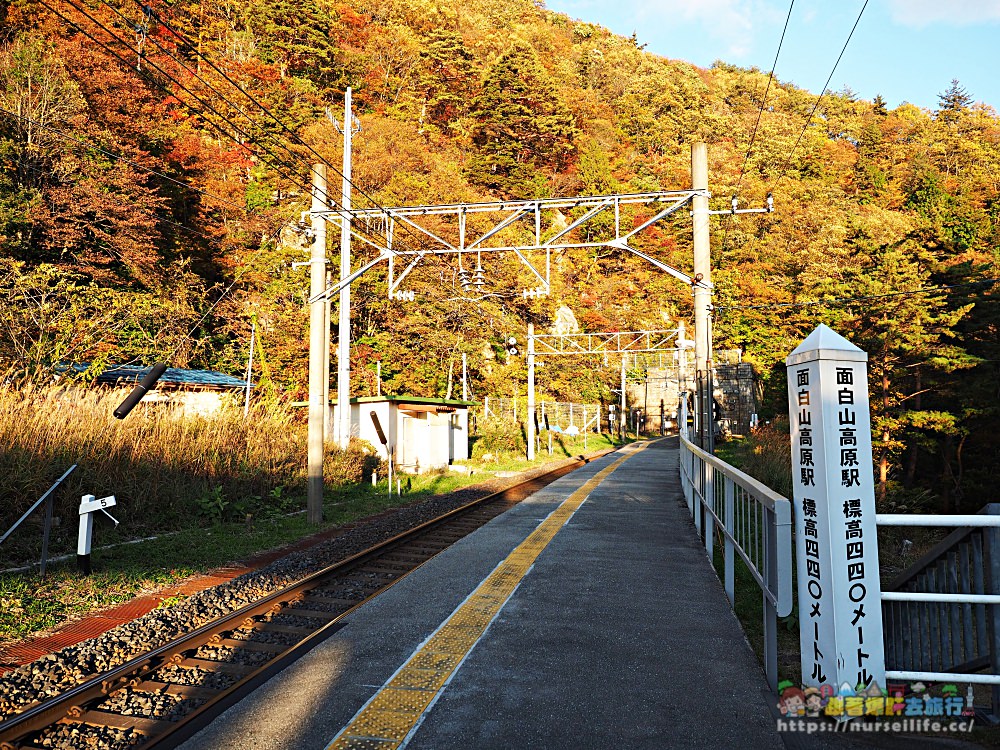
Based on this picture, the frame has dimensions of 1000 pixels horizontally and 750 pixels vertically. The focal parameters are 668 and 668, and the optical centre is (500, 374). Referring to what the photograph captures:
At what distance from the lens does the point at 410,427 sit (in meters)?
21.9

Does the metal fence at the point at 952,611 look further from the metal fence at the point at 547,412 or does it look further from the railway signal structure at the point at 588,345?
the metal fence at the point at 547,412

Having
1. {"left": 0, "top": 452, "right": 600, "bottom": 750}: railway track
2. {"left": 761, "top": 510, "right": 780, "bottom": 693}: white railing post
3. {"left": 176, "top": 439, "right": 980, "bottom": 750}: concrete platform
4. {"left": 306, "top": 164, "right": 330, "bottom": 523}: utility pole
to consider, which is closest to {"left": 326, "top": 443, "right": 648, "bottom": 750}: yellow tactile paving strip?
{"left": 176, "top": 439, "right": 980, "bottom": 750}: concrete platform

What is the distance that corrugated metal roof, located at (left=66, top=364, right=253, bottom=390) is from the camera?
16.2 meters

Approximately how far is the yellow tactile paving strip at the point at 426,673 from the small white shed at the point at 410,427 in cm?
1335

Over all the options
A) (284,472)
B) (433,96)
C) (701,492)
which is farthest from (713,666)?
(433,96)

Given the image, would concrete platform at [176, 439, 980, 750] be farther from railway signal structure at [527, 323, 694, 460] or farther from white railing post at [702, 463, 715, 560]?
railway signal structure at [527, 323, 694, 460]

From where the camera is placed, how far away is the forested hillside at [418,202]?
22.1 m

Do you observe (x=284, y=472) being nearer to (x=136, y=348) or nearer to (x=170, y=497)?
(x=170, y=497)

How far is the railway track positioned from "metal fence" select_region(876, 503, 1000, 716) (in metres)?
3.86

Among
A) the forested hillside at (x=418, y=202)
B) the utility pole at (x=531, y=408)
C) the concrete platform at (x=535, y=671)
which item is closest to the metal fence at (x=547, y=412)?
the forested hillside at (x=418, y=202)

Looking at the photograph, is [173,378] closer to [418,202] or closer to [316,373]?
[316,373]

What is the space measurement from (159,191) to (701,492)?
89.0 ft

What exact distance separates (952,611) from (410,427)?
19.0 m

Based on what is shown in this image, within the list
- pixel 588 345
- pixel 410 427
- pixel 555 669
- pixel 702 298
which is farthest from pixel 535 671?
pixel 588 345
